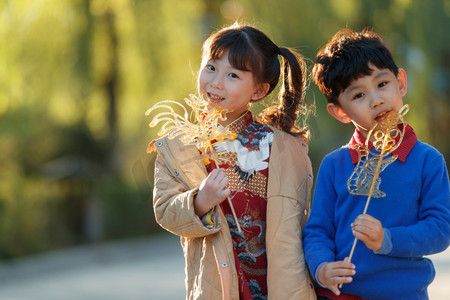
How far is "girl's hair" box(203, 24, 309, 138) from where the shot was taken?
230 cm

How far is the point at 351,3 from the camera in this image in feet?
28.3

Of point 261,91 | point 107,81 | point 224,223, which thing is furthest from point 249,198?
point 107,81

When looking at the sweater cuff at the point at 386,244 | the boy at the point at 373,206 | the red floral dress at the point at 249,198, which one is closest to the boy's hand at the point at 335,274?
the boy at the point at 373,206

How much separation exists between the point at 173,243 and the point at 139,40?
3456 mm

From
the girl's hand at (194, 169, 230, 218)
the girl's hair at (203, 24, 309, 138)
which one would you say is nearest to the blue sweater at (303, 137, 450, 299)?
the girl's hand at (194, 169, 230, 218)

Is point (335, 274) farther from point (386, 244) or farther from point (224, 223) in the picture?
point (224, 223)

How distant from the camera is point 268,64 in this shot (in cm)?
239

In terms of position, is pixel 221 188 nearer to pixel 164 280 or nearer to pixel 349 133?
pixel 164 280

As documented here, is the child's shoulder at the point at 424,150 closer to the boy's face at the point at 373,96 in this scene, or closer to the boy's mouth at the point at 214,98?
the boy's face at the point at 373,96

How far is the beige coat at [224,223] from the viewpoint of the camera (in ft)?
6.91

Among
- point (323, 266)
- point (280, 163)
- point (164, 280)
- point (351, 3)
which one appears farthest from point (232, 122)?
point (351, 3)

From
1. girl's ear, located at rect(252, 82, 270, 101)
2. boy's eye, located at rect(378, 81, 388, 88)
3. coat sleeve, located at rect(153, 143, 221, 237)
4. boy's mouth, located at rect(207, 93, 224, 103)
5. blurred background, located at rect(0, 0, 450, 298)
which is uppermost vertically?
blurred background, located at rect(0, 0, 450, 298)

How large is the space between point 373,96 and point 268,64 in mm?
465

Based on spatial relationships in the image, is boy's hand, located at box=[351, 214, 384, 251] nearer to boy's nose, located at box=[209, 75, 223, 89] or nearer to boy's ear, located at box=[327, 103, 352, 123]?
boy's ear, located at box=[327, 103, 352, 123]
